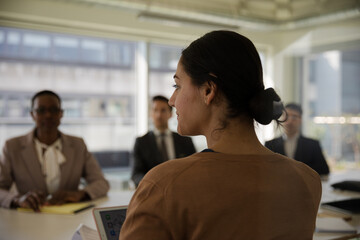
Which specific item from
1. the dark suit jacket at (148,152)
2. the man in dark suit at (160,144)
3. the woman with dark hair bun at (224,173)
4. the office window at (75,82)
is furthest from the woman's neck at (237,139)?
the office window at (75,82)

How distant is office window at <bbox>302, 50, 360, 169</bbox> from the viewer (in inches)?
240

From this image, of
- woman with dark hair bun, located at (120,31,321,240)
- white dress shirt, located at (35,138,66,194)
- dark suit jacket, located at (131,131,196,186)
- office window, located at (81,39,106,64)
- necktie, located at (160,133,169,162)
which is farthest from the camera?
office window, located at (81,39,106,64)

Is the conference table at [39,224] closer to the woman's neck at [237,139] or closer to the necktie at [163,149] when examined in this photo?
the woman's neck at [237,139]

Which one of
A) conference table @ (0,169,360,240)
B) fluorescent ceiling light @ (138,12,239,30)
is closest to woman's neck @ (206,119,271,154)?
conference table @ (0,169,360,240)

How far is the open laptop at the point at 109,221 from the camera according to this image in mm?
1524

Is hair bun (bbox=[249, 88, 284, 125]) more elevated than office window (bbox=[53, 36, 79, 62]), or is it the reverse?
office window (bbox=[53, 36, 79, 62])

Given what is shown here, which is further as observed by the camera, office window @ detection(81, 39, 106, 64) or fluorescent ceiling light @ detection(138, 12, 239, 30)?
office window @ detection(81, 39, 106, 64)

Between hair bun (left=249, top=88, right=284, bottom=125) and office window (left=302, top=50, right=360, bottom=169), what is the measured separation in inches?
220

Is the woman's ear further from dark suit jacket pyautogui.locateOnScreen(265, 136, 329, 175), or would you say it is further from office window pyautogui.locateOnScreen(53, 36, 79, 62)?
office window pyautogui.locateOnScreen(53, 36, 79, 62)

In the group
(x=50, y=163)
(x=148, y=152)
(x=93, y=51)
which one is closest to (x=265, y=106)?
(x=50, y=163)

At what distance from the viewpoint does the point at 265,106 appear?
3.15 feet

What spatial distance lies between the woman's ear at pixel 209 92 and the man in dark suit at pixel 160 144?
10.1 ft

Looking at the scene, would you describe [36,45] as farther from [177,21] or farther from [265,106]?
[265,106]

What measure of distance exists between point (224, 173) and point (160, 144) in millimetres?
3384
